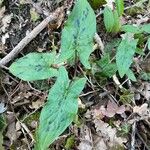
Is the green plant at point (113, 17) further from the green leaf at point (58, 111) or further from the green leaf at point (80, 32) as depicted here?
the green leaf at point (58, 111)

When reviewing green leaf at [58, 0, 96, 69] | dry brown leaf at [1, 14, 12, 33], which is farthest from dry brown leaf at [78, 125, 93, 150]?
dry brown leaf at [1, 14, 12, 33]

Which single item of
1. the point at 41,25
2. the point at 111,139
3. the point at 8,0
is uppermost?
the point at 8,0

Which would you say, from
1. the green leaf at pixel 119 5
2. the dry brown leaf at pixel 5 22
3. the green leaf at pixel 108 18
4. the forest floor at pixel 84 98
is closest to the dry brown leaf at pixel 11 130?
the forest floor at pixel 84 98

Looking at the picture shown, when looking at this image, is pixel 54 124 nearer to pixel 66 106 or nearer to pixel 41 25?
pixel 66 106

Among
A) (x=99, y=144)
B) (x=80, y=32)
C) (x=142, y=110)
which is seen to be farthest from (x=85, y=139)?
(x=80, y=32)

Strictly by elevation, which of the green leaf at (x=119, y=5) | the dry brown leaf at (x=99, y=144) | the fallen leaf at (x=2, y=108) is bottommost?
the dry brown leaf at (x=99, y=144)

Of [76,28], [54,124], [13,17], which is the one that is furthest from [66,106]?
[13,17]
